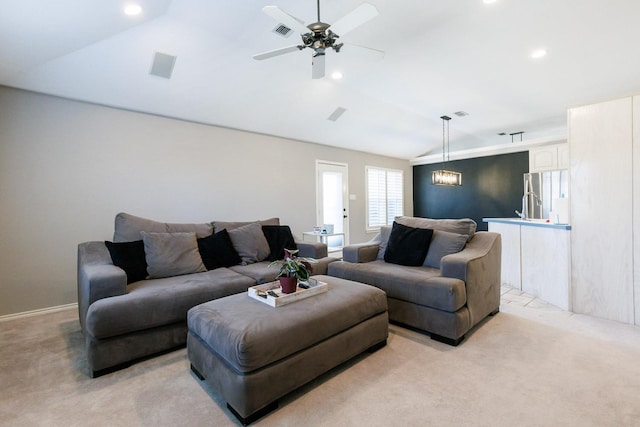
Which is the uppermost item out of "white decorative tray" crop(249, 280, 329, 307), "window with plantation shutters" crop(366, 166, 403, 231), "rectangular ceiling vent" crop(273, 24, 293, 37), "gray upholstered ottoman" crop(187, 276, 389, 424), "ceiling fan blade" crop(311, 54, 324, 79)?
"rectangular ceiling vent" crop(273, 24, 293, 37)

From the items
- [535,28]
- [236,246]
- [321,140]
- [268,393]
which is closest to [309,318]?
[268,393]

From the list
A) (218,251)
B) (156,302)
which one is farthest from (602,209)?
(156,302)

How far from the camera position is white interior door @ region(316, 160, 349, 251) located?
5996mm

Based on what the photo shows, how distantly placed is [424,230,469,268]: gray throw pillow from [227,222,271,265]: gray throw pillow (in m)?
1.89

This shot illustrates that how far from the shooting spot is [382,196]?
7.34 m

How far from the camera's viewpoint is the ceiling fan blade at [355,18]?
1948 millimetres

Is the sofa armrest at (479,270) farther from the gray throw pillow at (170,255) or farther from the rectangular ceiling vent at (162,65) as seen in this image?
the rectangular ceiling vent at (162,65)

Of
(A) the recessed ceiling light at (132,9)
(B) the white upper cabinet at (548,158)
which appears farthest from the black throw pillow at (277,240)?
(B) the white upper cabinet at (548,158)

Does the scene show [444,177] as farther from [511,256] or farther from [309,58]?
[309,58]

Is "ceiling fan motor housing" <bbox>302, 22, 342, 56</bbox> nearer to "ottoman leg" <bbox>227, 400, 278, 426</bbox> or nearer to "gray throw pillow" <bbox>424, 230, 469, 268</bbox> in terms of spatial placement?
"gray throw pillow" <bbox>424, 230, 469, 268</bbox>

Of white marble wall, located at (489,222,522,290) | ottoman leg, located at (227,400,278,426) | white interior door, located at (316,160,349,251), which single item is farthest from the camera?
white interior door, located at (316,160,349,251)

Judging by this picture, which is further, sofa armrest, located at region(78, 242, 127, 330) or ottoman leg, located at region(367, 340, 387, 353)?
ottoman leg, located at region(367, 340, 387, 353)

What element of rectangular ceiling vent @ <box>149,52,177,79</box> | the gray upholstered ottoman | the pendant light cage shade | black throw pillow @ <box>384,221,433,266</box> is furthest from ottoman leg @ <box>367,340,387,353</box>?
rectangular ceiling vent @ <box>149,52,177,79</box>

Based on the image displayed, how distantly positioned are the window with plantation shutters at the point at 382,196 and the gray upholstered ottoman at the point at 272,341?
4.93 meters
